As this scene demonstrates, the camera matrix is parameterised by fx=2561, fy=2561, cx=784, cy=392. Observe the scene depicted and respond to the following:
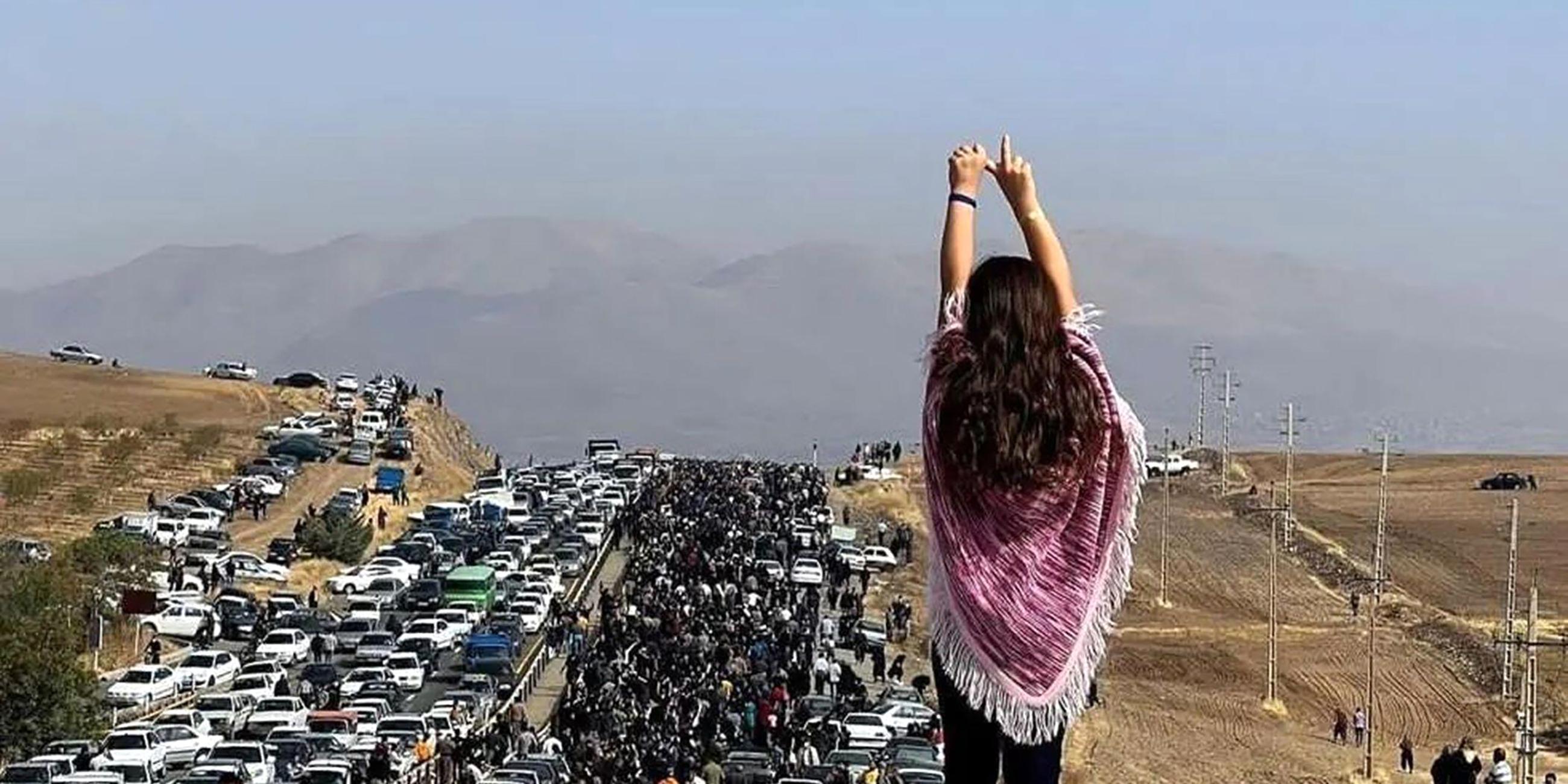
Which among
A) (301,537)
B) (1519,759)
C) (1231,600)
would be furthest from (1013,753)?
(1231,600)

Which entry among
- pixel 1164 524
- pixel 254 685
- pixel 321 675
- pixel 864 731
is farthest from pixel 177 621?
pixel 1164 524

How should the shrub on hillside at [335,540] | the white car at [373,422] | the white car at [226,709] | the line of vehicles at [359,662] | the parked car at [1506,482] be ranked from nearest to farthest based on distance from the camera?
the line of vehicles at [359,662]
the white car at [226,709]
the shrub on hillside at [335,540]
the white car at [373,422]
the parked car at [1506,482]

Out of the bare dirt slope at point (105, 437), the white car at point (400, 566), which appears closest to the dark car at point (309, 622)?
the white car at point (400, 566)

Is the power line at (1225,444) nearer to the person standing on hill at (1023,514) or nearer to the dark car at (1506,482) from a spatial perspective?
the dark car at (1506,482)

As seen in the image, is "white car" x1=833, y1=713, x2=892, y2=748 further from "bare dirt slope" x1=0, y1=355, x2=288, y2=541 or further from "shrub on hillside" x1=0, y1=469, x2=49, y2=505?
"shrub on hillside" x1=0, y1=469, x2=49, y2=505

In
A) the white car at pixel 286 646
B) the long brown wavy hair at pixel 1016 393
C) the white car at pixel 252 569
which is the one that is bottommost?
the white car at pixel 286 646

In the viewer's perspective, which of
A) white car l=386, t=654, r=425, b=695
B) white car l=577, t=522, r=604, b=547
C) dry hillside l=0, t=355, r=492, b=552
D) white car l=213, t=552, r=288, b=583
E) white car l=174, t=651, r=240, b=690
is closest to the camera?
white car l=174, t=651, r=240, b=690

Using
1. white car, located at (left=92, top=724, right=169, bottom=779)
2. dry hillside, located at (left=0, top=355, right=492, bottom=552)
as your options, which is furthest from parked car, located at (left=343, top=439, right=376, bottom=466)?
white car, located at (left=92, top=724, right=169, bottom=779)

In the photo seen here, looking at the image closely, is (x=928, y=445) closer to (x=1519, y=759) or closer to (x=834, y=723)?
(x=834, y=723)
